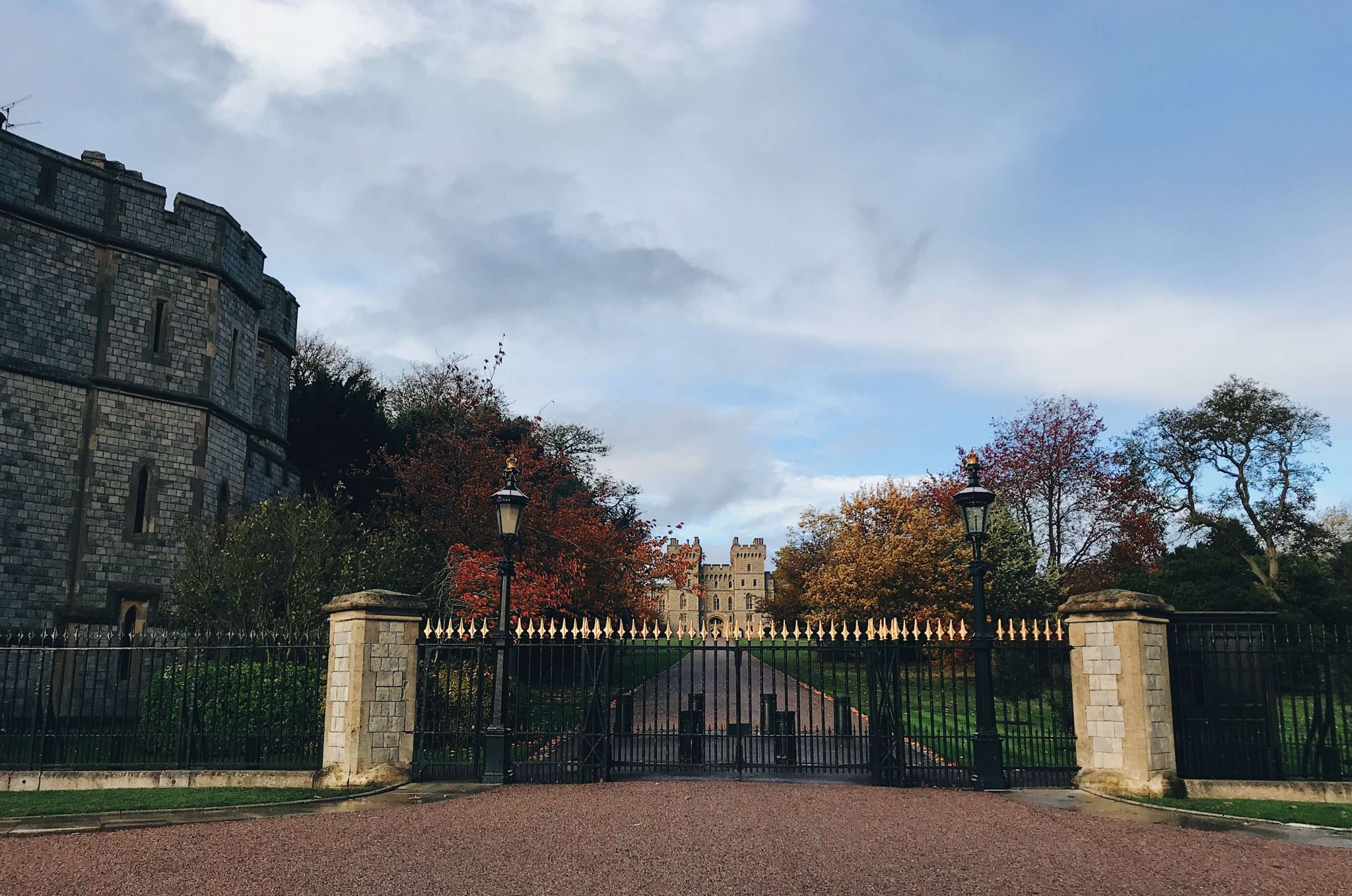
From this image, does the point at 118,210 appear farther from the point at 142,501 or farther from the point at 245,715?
the point at 245,715

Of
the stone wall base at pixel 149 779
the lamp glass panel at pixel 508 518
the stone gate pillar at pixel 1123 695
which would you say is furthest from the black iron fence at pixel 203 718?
the stone gate pillar at pixel 1123 695

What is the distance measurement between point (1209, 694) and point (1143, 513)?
102 feet

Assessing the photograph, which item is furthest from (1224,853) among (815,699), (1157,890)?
(815,699)

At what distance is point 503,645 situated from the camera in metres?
13.7

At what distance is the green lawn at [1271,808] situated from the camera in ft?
36.1

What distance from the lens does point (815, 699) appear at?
88.0 ft

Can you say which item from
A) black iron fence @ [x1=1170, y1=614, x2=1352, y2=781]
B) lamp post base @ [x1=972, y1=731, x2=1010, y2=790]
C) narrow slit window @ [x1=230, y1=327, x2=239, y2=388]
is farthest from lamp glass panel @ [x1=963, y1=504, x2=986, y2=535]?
narrow slit window @ [x1=230, y1=327, x2=239, y2=388]

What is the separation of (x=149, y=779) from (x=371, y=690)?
3.37 m

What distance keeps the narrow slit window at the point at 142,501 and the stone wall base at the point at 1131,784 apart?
67.8 ft

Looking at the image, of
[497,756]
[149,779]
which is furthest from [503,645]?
[149,779]

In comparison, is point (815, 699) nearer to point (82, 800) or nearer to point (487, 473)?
point (487, 473)

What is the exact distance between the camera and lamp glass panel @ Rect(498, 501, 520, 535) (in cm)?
1388

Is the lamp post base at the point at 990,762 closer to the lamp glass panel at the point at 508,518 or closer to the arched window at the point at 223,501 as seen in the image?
the lamp glass panel at the point at 508,518

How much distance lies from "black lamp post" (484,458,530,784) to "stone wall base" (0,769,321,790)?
228cm
